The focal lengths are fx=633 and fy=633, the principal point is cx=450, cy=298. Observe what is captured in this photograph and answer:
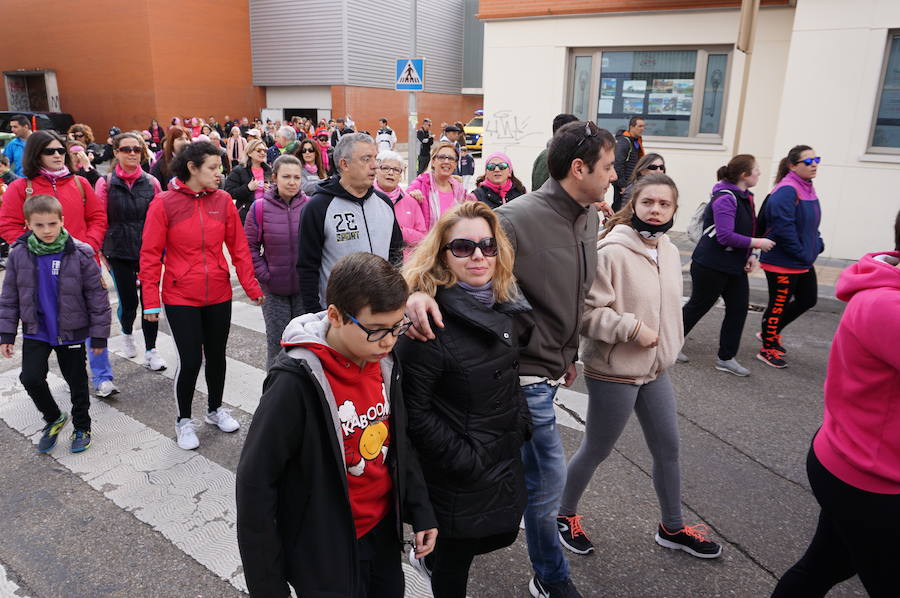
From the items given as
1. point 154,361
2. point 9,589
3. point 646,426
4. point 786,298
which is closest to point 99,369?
point 154,361

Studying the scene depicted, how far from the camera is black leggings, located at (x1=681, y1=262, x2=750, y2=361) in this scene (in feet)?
18.7

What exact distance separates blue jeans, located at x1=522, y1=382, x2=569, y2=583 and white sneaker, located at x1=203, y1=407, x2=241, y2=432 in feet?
8.50

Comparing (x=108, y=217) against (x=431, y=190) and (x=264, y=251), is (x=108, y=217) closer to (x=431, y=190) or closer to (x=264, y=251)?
(x=264, y=251)

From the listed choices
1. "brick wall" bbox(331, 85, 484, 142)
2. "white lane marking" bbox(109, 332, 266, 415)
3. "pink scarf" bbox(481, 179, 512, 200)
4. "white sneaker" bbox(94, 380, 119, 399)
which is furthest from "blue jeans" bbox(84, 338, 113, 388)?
"brick wall" bbox(331, 85, 484, 142)

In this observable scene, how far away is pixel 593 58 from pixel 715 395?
888 centimetres

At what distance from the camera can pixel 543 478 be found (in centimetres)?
275

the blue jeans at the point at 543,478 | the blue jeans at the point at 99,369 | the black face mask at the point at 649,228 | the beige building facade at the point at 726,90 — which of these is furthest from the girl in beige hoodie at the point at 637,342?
the beige building facade at the point at 726,90

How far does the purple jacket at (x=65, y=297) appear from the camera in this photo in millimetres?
4055

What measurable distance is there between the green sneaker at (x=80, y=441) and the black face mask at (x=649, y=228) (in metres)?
3.82

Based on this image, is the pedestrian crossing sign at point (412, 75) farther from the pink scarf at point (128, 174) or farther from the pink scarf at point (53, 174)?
the pink scarf at point (53, 174)

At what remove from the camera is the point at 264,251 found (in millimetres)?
4812

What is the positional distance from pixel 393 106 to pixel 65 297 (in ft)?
104

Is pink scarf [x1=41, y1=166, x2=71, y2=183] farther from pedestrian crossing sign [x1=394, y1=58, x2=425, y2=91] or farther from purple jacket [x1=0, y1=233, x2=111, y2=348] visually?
pedestrian crossing sign [x1=394, y1=58, x2=425, y2=91]

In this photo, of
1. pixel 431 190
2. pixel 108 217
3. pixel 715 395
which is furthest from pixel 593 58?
pixel 108 217
